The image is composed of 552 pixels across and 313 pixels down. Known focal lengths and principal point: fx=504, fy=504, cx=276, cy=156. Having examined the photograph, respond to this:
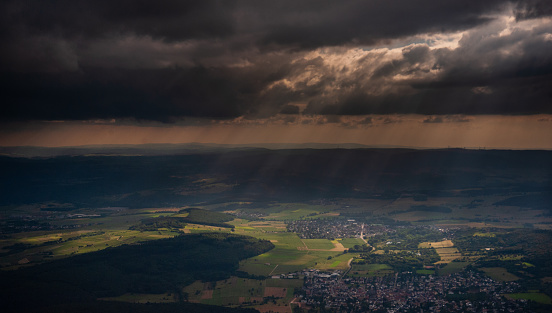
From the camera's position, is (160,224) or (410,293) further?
(160,224)

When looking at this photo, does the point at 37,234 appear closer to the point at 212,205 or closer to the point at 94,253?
the point at 94,253

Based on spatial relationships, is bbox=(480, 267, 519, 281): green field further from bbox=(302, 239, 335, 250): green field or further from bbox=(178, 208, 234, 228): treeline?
bbox=(178, 208, 234, 228): treeline

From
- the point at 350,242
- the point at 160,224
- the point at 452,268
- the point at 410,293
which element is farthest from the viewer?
the point at 160,224

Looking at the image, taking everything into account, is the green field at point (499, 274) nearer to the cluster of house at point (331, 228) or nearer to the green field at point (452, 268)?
the green field at point (452, 268)

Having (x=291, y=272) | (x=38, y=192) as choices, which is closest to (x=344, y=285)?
(x=291, y=272)

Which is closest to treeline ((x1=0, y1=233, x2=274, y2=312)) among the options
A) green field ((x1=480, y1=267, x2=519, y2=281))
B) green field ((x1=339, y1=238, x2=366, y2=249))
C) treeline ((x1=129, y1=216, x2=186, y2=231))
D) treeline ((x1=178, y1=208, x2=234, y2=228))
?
treeline ((x1=129, y1=216, x2=186, y2=231))

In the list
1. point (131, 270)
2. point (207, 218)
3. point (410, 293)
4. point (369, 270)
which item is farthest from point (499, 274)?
point (207, 218)

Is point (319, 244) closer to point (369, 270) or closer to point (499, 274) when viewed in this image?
point (369, 270)

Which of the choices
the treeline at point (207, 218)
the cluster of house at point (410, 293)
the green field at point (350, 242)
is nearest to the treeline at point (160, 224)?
the treeline at point (207, 218)
